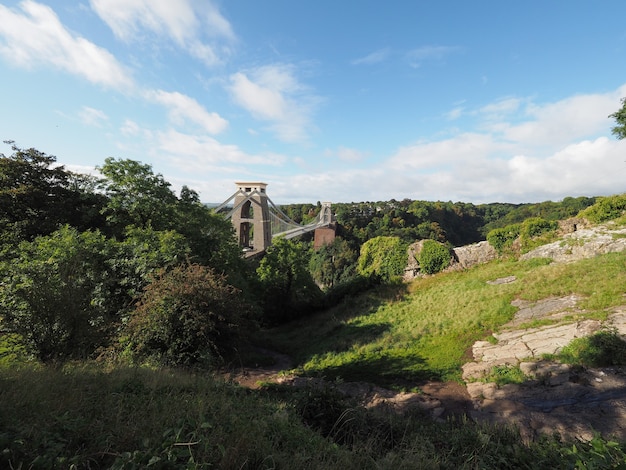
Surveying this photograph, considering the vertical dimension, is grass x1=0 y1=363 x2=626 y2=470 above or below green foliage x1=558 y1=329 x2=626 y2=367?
above

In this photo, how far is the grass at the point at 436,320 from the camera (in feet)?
32.9

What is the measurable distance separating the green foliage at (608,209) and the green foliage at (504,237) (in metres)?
3.87

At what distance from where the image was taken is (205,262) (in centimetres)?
1334

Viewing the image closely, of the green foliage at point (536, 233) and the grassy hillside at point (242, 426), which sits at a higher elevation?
the green foliage at point (536, 233)

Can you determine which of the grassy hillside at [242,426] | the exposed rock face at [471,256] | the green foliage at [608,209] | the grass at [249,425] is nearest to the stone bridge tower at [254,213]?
the exposed rock face at [471,256]

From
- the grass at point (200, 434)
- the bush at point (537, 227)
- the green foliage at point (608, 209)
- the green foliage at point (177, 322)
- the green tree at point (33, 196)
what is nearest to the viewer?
the grass at point (200, 434)

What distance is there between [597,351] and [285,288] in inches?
745

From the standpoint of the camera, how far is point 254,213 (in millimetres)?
41906

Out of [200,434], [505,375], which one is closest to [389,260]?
[505,375]

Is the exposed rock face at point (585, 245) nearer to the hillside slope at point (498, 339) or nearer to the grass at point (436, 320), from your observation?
the hillside slope at point (498, 339)

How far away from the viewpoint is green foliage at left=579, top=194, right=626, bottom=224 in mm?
16734

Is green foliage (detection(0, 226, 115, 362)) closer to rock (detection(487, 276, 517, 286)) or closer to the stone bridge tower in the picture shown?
rock (detection(487, 276, 517, 286))

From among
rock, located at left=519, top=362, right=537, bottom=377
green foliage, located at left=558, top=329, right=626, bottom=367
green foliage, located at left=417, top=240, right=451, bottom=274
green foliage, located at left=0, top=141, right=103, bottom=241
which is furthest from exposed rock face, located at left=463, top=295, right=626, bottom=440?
green foliage, located at left=0, top=141, right=103, bottom=241

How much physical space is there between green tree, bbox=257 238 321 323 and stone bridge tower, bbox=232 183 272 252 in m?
16.3
